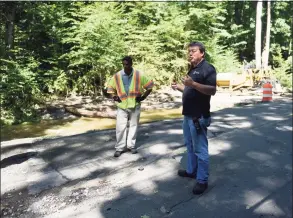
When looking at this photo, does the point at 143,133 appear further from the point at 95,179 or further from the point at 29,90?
the point at 29,90

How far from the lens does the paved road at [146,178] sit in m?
3.94

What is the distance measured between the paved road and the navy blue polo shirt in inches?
44.6

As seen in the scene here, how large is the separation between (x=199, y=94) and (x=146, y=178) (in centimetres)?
169

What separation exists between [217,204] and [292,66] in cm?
2410

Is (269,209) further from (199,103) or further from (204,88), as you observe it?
(204,88)

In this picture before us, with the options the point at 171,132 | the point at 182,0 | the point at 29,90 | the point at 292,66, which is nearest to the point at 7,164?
the point at 171,132

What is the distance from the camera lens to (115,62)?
1551cm

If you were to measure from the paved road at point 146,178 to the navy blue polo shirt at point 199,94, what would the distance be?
1.13 meters

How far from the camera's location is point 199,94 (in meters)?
4.03

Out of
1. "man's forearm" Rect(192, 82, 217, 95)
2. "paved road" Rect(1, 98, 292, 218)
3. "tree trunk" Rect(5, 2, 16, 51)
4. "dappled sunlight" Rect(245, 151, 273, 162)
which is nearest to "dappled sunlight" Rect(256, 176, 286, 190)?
"paved road" Rect(1, 98, 292, 218)

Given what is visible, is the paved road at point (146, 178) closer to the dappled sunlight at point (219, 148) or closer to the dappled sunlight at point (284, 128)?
the dappled sunlight at point (219, 148)

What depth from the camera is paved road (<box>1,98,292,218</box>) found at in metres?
3.94

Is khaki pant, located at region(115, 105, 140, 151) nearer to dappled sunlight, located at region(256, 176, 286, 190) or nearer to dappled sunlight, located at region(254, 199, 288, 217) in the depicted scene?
dappled sunlight, located at region(256, 176, 286, 190)

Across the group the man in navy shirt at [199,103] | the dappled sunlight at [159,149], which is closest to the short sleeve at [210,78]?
the man in navy shirt at [199,103]
